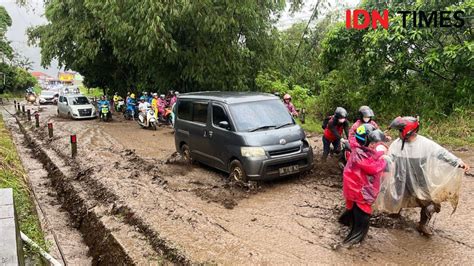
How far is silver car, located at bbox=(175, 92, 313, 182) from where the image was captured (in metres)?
7.08

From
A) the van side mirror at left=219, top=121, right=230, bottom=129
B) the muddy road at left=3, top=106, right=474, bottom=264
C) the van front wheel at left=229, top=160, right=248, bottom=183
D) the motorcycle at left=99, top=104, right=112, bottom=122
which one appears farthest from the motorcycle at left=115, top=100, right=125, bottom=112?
the van front wheel at left=229, top=160, right=248, bottom=183

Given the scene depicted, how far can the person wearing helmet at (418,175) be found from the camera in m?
4.48

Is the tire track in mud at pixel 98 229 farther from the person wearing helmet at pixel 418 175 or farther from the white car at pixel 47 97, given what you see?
the white car at pixel 47 97

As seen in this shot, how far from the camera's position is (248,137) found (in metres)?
7.17

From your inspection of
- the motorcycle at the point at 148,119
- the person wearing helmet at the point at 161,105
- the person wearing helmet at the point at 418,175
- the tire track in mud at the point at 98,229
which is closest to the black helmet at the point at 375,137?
the person wearing helmet at the point at 418,175

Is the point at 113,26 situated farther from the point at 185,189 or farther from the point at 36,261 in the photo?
the point at 36,261

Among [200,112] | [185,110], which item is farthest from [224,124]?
[185,110]

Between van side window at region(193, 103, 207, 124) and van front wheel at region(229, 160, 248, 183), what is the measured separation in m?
1.42

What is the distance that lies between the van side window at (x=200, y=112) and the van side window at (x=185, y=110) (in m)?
0.21

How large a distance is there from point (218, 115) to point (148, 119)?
8.94 m

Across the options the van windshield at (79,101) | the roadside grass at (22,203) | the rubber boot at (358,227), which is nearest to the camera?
the rubber boot at (358,227)

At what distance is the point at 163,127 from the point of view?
1697cm

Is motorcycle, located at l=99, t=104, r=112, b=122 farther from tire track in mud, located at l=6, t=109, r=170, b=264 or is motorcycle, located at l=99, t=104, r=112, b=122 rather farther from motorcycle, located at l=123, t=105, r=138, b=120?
tire track in mud, located at l=6, t=109, r=170, b=264

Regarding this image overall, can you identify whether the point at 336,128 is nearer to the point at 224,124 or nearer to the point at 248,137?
the point at 248,137
